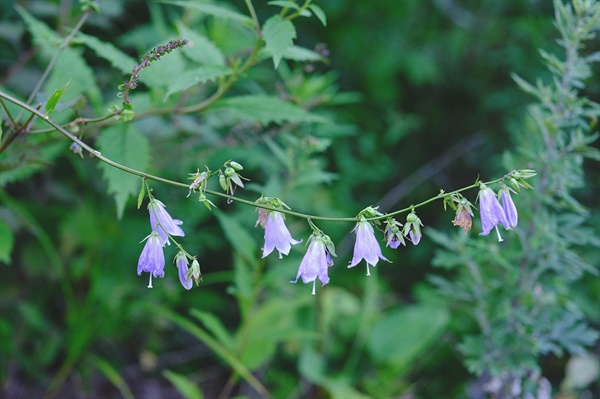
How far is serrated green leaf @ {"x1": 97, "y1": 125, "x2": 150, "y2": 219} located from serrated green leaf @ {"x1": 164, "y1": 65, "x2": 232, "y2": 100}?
237mm

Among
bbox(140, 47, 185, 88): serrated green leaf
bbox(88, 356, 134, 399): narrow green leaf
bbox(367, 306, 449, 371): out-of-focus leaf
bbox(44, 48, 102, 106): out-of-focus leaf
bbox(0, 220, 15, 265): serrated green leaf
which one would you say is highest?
bbox(44, 48, 102, 106): out-of-focus leaf

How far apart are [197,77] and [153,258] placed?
0.69 m

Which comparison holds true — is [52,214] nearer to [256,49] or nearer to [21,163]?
[21,163]

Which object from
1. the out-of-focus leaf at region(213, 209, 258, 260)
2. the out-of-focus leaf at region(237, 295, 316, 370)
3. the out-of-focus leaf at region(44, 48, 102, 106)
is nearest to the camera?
the out-of-focus leaf at region(44, 48, 102, 106)

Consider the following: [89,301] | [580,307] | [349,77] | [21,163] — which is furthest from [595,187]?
[21,163]

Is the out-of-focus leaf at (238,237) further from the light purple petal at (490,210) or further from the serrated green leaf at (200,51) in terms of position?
the light purple petal at (490,210)

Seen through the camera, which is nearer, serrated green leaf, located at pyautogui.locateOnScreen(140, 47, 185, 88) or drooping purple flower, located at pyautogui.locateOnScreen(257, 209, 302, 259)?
drooping purple flower, located at pyautogui.locateOnScreen(257, 209, 302, 259)

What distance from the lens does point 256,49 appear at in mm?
1940

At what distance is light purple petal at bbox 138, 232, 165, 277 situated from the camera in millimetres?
1396

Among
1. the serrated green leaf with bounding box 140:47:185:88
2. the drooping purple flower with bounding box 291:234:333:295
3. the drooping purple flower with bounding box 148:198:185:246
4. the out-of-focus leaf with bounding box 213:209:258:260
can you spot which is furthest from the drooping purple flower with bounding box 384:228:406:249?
the serrated green leaf with bounding box 140:47:185:88

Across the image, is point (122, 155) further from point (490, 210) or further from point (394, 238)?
point (490, 210)

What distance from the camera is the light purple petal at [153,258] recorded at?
1396 mm

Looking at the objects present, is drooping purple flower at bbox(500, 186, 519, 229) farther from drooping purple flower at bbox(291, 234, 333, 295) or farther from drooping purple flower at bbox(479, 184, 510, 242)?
drooping purple flower at bbox(291, 234, 333, 295)

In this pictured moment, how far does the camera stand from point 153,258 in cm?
140
